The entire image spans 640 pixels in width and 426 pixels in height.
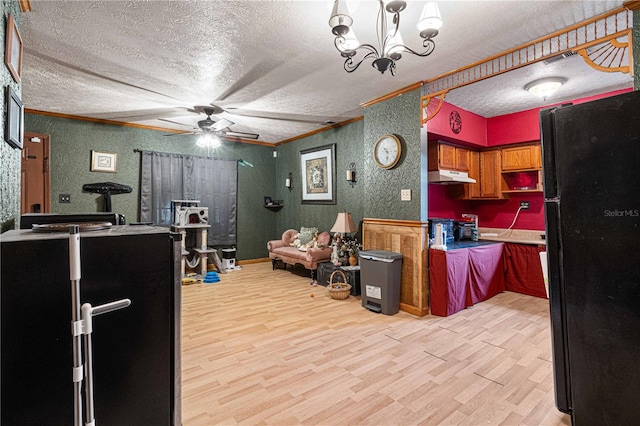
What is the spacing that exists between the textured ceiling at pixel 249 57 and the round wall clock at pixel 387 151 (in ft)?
2.00

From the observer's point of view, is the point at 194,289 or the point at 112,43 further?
the point at 194,289

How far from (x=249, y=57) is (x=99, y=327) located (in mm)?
2772

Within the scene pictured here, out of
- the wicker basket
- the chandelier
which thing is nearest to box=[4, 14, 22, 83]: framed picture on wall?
the chandelier

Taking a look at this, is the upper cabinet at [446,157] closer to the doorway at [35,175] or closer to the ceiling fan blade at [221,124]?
the ceiling fan blade at [221,124]

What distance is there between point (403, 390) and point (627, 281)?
Answer: 1434 millimetres

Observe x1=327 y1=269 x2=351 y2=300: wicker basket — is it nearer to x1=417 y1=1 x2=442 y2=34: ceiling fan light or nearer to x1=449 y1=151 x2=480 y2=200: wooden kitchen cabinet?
x1=449 y1=151 x2=480 y2=200: wooden kitchen cabinet

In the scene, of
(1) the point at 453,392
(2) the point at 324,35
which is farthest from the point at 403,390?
(2) the point at 324,35

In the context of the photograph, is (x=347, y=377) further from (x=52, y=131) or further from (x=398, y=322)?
(x=52, y=131)

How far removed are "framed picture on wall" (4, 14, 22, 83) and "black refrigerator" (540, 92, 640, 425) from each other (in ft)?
9.46

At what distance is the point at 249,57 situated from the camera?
3008 millimetres

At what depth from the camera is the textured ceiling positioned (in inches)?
90.0

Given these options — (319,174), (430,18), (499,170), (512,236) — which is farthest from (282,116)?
(512,236)

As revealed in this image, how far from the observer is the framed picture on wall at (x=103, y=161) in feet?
17.1

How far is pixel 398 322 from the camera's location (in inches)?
132
